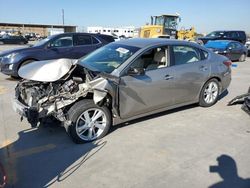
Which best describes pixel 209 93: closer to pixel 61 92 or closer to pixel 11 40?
pixel 61 92

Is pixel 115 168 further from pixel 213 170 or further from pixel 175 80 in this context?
pixel 175 80

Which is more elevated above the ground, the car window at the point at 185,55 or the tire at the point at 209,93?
the car window at the point at 185,55

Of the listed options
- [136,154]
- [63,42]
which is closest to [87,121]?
[136,154]

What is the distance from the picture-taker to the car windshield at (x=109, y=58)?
4.55 m

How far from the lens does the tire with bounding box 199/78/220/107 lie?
5.78m

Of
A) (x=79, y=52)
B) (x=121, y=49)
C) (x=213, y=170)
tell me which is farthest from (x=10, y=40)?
(x=213, y=170)

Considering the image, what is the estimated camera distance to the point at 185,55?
17.5 feet

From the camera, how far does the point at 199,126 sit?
491 cm

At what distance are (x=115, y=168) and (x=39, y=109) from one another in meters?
1.49

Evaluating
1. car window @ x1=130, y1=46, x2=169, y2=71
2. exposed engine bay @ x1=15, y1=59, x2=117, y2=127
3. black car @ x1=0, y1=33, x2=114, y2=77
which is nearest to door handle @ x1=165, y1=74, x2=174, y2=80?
car window @ x1=130, y1=46, x2=169, y2=71

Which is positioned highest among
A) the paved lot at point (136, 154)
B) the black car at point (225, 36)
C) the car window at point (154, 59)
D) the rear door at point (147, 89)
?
the black car at point (225, 36)

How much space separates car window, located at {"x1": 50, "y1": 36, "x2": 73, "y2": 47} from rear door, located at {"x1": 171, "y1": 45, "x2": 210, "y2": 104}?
16.8 ft

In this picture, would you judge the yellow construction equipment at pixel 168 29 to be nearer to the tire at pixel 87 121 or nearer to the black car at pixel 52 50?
the black car at pixel 52 50

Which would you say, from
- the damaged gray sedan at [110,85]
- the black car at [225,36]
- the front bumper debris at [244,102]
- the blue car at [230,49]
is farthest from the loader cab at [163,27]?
the damaged gray sedan at [110,85]
